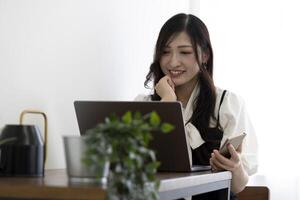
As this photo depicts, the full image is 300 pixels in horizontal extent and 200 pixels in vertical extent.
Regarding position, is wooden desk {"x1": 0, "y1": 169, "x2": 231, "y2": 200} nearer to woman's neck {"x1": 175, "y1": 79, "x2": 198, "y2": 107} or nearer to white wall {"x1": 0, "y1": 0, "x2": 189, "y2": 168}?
white wall {"x1": 0, "y1": 0, "x2": 189, "y2": 168}

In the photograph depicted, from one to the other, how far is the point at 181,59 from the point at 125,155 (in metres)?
1.48

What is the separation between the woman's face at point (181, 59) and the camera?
254 centimetres

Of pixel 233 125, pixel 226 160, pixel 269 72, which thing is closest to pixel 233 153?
pixel 226 160

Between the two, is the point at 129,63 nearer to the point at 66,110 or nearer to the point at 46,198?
the point at 66,110

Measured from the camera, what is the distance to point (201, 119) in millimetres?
2410

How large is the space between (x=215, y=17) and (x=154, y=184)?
214 centimetres

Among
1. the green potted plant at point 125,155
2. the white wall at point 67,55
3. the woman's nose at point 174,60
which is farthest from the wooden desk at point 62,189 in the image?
the woman's nose at point 174,60

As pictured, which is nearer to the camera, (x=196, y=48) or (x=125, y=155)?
(x=125, y=155)

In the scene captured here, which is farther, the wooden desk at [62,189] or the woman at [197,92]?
the woman at [197,92]

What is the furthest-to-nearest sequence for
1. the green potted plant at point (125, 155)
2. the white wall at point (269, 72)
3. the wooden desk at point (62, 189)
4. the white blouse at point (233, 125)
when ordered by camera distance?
the white wall at point (269, 72) → the white blouse at point (233, 125) → the wooden desk at point (62, 189) → the green potted plant at point (125, 155)

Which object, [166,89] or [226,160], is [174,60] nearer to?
[166,89]

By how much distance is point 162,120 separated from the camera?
1812mm

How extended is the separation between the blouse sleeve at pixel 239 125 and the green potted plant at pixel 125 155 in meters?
1.30

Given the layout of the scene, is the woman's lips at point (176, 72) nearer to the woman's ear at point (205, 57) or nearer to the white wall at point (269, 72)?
the woman's ear at point (205, 57)
